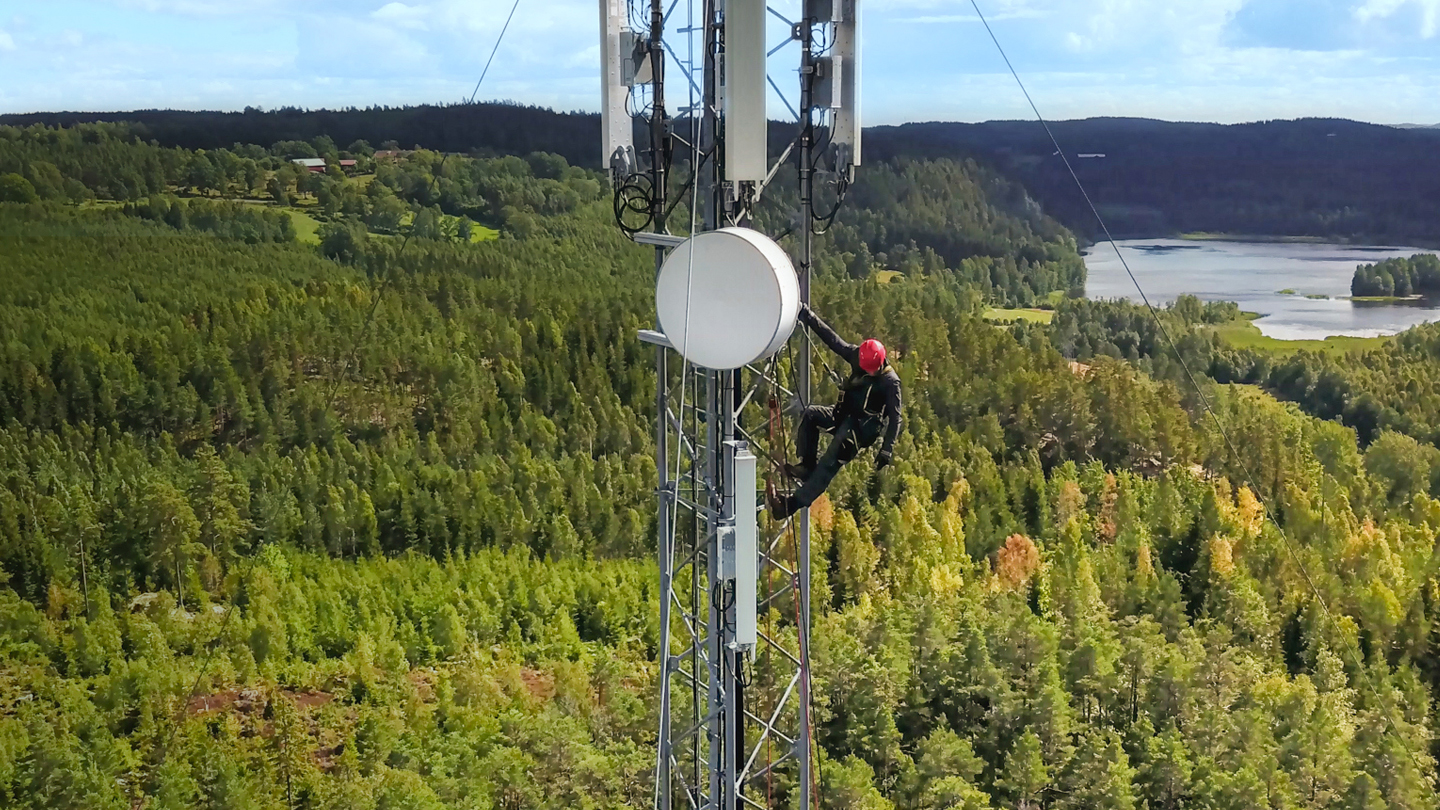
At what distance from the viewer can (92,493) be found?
123ft

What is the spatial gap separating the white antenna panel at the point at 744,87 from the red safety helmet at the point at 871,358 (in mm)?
1297

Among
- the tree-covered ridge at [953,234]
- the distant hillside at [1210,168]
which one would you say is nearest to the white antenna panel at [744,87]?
the distant hillside at [1210,168]

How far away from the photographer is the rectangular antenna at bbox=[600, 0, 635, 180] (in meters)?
7.42

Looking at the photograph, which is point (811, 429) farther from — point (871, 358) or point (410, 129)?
point (410, 129)

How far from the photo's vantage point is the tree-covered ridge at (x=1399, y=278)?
1629 inches

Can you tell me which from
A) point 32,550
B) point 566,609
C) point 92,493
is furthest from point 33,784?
point 92,493

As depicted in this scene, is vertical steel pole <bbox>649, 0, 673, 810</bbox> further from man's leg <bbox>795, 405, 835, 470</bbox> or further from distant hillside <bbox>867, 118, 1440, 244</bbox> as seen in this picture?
distant hillside <bbox>867, 118, 1440, 244</bbox>

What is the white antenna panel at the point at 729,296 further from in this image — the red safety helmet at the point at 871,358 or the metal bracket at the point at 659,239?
the red safety helmet at the point at 871,358

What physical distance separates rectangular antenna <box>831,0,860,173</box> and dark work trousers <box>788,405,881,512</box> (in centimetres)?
156

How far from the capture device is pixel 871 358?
7465 millimetres

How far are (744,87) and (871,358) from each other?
182 centimetres

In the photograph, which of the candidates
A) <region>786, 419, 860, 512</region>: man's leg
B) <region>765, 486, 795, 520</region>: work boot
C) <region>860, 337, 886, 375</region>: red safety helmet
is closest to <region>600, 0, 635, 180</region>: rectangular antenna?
<region>860, 337, 886, 375</region>: red safety helmet

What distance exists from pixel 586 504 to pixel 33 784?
17.6m

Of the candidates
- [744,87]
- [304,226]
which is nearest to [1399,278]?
[744,87]
